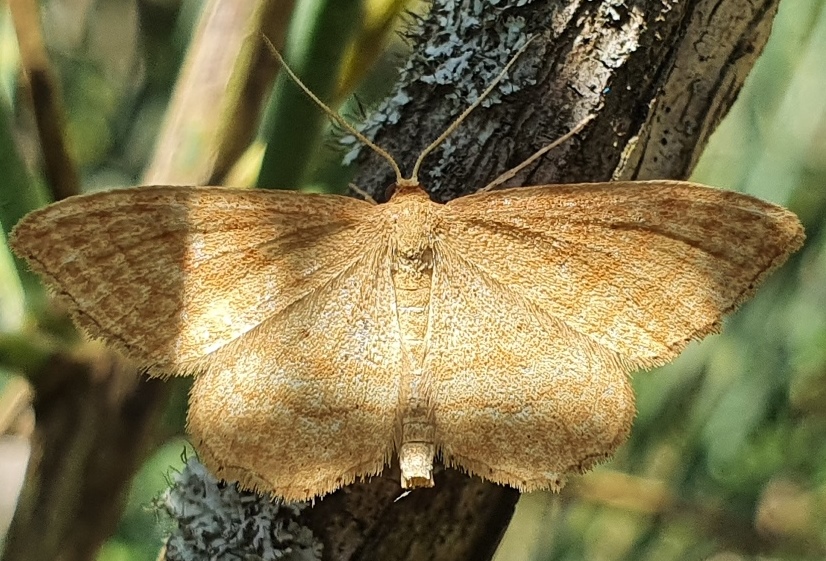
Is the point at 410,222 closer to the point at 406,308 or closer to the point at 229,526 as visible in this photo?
the point at 406,308

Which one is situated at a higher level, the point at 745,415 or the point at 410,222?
the point at 410,222

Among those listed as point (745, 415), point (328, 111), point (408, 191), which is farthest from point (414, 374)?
point (745, 415)

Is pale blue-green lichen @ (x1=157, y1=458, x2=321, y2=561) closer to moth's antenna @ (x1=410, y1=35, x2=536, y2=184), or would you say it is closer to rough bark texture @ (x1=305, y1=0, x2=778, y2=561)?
rough bark texture @ (x1=305, y1=0, x2=778, y2=561)

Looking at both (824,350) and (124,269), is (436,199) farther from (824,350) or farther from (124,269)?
(824,350)

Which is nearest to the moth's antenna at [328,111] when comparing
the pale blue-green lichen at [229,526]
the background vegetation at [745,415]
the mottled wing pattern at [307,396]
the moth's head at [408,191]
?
the moth's head at [408,191]

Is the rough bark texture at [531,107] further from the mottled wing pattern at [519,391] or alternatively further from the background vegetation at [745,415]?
the background vegetation at [745,415]

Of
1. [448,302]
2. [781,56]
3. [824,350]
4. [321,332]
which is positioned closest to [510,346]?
[448,302]

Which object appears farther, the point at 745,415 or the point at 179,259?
the point at 745,415
